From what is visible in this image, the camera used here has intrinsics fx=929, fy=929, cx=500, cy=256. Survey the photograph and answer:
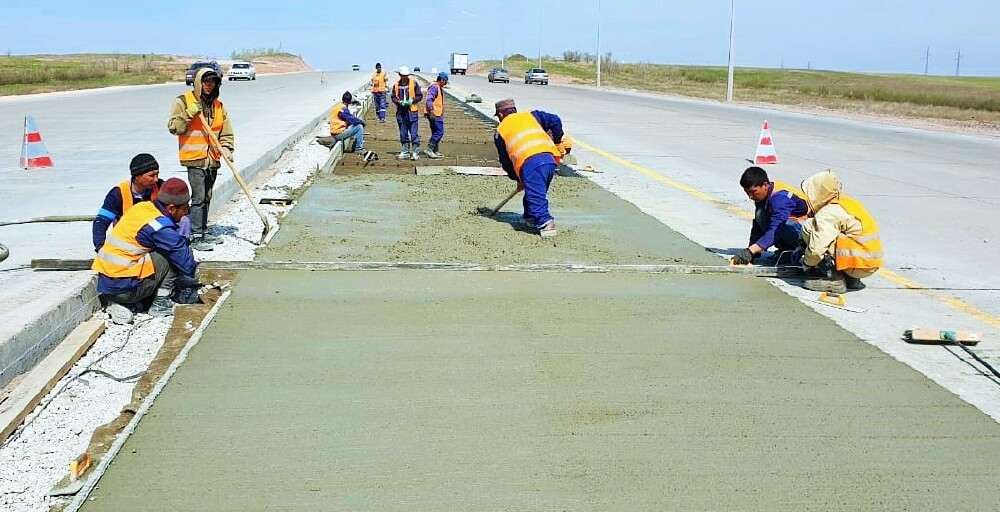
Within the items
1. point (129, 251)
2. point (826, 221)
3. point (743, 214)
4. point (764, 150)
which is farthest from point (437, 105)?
point (129, 251)

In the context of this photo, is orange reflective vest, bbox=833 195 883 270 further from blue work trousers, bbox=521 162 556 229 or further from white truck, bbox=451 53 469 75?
white truck, bbox=451 53 469 75

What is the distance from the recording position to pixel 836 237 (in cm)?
656

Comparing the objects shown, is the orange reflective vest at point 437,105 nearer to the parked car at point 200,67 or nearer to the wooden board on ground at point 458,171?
the wooden board on ground at point 458,171

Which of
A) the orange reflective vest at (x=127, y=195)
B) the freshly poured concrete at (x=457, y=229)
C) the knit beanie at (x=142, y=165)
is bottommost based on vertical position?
the freshly poured concrete at (x=457, y=229)

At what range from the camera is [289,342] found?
516cm

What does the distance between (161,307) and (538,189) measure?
11.7ft

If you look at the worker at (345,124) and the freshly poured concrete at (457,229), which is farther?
the worker at (345,124)

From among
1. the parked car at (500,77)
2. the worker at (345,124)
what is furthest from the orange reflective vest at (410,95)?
Answer: the parked car at (500,77)

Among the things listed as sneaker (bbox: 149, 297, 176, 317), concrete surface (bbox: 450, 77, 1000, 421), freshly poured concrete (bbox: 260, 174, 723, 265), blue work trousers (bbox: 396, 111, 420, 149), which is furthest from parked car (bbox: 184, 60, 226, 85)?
concrete surface (bbox: 450, 77, 1000, 421)

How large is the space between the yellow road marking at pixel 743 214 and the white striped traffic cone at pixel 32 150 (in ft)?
27.8

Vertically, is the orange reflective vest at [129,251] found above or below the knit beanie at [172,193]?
below

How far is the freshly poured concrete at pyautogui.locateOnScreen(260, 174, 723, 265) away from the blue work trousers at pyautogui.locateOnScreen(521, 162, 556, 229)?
0.21 metres

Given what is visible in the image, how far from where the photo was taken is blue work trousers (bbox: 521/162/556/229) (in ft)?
27.1

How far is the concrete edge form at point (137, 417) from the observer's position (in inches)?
133
